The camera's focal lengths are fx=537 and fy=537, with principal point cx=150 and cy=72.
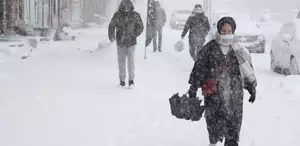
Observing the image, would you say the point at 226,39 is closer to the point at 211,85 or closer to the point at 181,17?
the point at 211,85

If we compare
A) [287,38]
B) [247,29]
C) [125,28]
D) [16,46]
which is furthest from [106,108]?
[247,29]

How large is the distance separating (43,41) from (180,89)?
25.7ft

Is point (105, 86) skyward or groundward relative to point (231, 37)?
groundward

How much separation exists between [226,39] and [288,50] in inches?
366

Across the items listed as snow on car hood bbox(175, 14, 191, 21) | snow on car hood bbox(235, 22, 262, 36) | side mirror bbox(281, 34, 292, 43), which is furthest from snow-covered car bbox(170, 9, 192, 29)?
side mirror bbox(281, 34, 292, 43)

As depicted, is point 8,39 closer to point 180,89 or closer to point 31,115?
point 180,89

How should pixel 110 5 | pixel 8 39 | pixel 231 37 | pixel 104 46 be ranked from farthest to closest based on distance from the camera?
1. pixel 110 5
2. pixel 104 46
3. pixel 8 39
4. pixel 231 37

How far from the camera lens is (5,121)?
7.79m

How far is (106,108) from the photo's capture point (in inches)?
358

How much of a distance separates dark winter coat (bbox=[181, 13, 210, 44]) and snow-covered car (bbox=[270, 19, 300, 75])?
2.24 metres

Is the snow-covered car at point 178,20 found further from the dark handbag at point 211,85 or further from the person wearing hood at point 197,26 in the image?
the dark handbag at point 211,85

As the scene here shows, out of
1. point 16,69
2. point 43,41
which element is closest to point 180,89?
point 16,69

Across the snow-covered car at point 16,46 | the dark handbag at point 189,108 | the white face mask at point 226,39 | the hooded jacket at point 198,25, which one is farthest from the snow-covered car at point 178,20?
the white face mask at point 226,39

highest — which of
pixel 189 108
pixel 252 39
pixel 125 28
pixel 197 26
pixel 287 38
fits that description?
pixel 125 28
